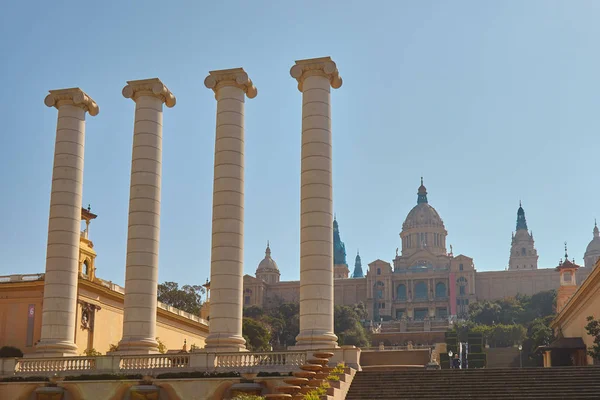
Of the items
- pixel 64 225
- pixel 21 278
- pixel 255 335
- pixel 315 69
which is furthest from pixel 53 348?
pixel 255 335

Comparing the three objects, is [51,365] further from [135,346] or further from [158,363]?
[158,363]

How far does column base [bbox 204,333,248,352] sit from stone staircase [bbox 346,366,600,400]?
722cm

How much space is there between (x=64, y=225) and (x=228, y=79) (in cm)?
1203

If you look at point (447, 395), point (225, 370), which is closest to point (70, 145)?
point (225, 370)

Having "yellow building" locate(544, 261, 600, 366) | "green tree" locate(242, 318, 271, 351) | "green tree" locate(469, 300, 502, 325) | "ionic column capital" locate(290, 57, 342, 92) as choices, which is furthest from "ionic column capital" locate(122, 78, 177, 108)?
"green tree" locate(469, 300, 502, 325)

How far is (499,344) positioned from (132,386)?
101 meters

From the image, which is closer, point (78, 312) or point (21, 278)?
point (78, 312)

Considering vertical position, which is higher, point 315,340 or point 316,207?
point 316,207

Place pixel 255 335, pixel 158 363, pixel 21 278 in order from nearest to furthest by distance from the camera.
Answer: pixel 158 363 → pixel 21 278 → pixel 255 335

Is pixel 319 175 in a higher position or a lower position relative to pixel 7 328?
higher

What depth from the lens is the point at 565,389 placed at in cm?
3309

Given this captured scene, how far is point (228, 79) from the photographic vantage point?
45312 millimetres

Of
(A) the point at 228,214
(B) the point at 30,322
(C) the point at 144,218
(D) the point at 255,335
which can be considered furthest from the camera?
(D) the point at 255,335

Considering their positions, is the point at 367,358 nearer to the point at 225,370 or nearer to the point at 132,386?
the point at 225,370
